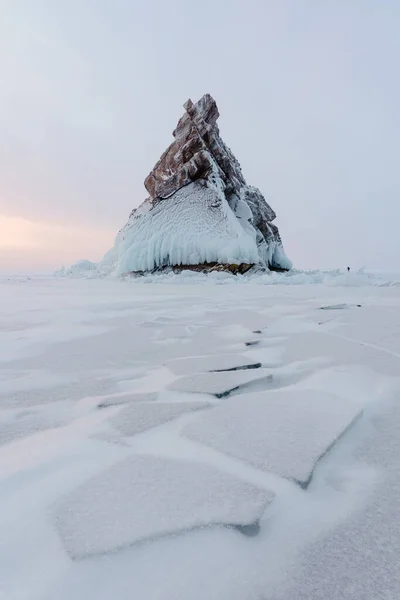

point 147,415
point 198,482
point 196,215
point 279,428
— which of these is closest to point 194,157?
point 196,215

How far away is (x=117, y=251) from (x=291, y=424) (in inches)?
705

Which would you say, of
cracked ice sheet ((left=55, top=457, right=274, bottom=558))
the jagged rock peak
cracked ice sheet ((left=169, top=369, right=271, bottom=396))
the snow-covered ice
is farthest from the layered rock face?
cracked ice sheet ((left=55, top=457, right=274, bottom=558))

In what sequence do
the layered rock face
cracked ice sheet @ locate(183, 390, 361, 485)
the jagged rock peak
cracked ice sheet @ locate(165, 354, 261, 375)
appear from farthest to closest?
the jagged rock peak → the layered rock face → cracked ice sheet @ locate(165, 354, 261, 375) → cracked ice sheet @ locate(183, 390, 361, 485)

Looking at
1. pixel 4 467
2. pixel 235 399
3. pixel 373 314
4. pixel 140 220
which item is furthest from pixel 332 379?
pixel 140 220

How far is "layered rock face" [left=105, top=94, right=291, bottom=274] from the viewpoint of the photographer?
14938 mm

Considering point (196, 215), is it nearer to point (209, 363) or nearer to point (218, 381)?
point (209, 363)

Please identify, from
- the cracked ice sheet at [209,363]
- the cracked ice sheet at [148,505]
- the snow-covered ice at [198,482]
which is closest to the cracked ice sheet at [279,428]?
the snow-covered ice at [198,482]

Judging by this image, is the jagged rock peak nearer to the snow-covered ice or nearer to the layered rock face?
the layered rock face

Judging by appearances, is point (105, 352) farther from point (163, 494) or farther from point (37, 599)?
point (37, 599)

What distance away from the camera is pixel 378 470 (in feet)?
2.69

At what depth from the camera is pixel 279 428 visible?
0.95 m

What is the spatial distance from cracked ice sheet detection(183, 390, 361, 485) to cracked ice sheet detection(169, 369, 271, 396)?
10 cm

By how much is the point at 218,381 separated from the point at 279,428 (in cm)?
42

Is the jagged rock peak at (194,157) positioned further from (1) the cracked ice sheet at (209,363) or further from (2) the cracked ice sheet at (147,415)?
(2) the cracked ice sheet at (147,415)
